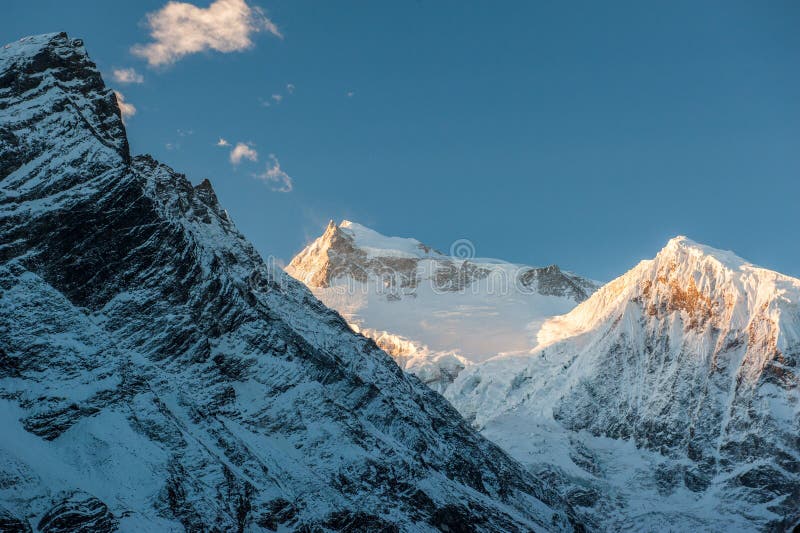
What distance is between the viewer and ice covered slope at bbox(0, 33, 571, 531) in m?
90.6

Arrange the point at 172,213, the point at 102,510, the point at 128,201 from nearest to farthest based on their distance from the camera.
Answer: the point at 102,510 < the point at 128,201 < the point at 172,213

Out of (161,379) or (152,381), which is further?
(161,379)

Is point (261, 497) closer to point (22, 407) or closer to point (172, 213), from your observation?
point (22, 407)

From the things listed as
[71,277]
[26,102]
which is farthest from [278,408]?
[26,102]

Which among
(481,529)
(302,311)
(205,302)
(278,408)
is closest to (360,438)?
(278,408)

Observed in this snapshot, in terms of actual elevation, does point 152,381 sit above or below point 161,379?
below

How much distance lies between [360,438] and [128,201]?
4805 cm

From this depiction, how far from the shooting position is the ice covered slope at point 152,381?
90.6 meters

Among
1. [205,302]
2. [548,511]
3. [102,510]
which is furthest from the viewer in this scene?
[548,511]

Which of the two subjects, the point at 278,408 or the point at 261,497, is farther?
the point at 278,408

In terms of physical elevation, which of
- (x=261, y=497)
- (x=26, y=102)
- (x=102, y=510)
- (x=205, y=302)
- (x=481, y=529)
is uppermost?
(x=26, y=102)

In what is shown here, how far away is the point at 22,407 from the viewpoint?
91.2m

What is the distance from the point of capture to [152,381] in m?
108

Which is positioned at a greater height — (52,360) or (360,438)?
(360,438)
